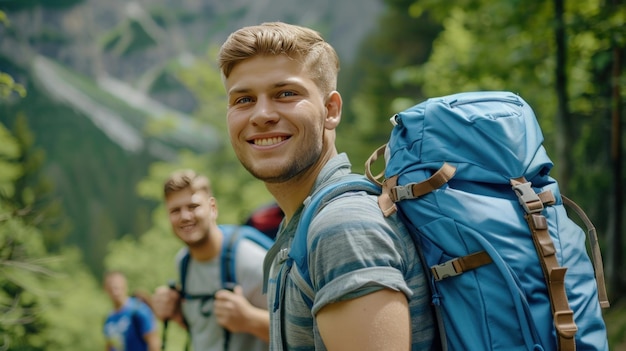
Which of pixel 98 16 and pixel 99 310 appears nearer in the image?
pixel 99 310

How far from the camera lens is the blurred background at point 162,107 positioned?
8859mm

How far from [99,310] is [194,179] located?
20.5m

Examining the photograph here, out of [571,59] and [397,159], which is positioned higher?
[571,59]

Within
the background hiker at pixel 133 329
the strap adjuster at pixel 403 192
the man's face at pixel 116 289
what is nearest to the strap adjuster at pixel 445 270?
the strap adjuster at pixel 403 192

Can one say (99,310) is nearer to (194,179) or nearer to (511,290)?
(194,179)

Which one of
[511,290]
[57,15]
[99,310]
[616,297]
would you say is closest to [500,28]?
[616,297]

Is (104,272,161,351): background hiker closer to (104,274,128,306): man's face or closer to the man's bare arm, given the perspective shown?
(104,274,128,306): man's face

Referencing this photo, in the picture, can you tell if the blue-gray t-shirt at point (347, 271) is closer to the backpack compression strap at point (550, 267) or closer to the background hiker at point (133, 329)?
the backpack compression strap at point (550, 267)

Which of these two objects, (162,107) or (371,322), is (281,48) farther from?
(162,107)

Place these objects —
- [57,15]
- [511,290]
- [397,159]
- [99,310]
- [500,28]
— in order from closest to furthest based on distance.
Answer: [511,290], [397,159], [500,28], [99,310], [57,15]

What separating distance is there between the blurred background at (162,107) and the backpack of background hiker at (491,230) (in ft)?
20.5

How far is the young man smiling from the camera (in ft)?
5.08

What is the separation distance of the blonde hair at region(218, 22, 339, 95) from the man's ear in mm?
23

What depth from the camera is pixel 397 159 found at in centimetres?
176
